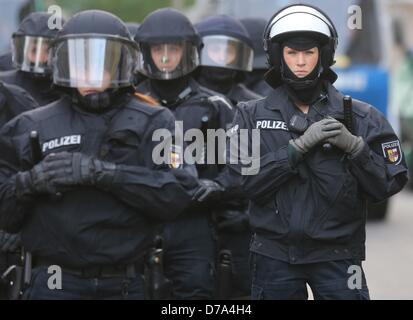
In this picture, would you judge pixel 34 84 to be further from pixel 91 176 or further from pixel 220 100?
pixel 91 176

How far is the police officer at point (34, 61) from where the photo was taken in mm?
7320

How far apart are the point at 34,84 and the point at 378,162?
9.36ft

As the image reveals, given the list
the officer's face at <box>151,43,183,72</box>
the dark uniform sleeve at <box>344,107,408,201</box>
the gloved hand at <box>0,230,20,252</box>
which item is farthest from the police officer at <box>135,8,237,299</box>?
the dark uniform sleeve at <box>344,107,408,201</box>

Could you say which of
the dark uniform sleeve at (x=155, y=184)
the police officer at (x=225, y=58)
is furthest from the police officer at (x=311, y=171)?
the police officer at (x=225, y=58)

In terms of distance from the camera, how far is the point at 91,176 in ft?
17.0

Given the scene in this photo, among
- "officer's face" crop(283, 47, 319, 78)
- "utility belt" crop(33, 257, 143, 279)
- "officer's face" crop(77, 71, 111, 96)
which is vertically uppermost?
"officer's face" crop(283, 47, 319, 78)

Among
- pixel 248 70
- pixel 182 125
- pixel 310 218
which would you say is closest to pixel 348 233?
pixel 310 218

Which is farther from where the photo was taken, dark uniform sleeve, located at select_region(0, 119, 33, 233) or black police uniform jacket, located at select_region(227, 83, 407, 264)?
dark uniform sleeve, located at select_region(0, 119, 33, 233)

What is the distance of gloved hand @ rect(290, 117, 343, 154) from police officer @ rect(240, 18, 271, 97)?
9.68 feet

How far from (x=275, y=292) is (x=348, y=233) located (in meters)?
0.43

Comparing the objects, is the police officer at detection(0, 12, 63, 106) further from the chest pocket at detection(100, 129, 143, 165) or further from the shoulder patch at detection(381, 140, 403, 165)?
the shoulder patch at detection(381, 140, 403, 165)

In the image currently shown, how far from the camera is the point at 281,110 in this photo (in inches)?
212

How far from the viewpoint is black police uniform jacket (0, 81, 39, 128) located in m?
6.66

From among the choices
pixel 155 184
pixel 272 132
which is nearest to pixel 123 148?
pixel 155 184
